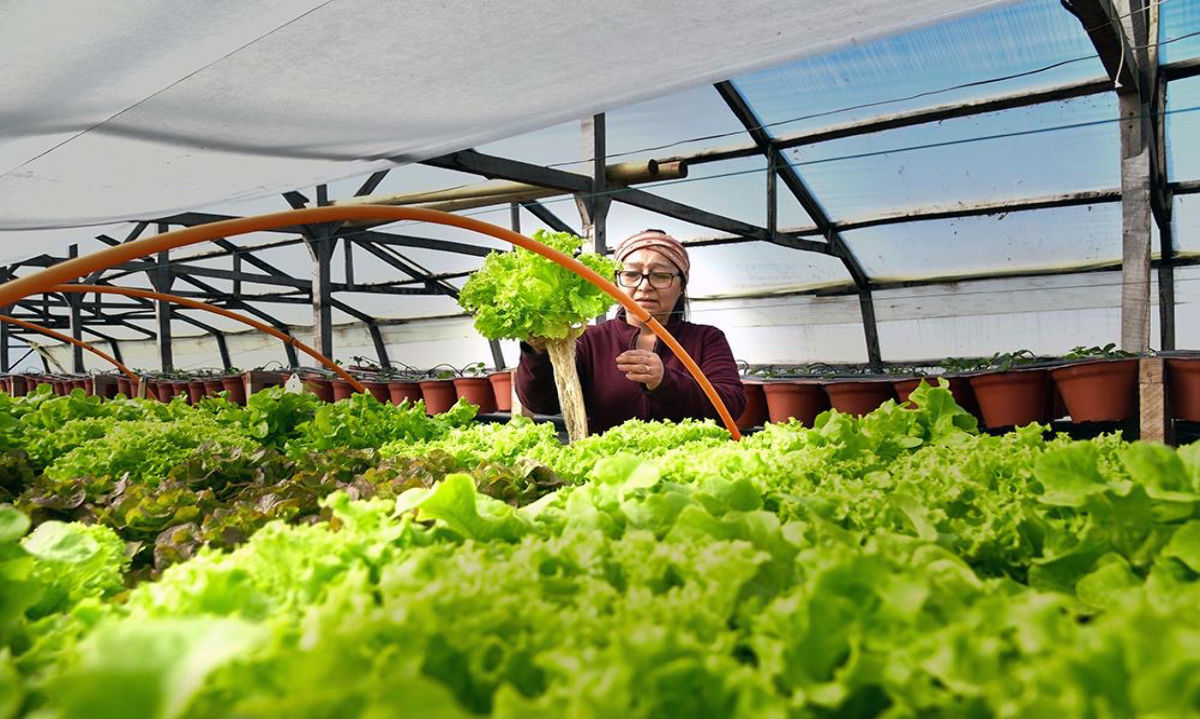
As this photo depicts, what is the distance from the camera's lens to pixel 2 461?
256 centimetres

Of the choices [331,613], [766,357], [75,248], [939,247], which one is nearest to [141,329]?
[75,248]

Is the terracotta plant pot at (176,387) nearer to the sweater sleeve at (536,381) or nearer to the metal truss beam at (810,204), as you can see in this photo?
the metal truss beam at (810,204)

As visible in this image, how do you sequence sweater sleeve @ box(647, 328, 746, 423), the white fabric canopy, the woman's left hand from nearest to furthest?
the white fabric canopy < the woman's left hand < sweater sleeve @ box(647, 328, 746, 423)

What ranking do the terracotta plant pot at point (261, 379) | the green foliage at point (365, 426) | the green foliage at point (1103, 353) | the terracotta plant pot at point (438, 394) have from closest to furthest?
the green foliage at point (365, 426) → the green foliage at point (1103, 353) → the terracotta plant pot at point (438, 394) → the terracotta plant pot at point (261, 379)

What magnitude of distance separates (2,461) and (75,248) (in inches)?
426

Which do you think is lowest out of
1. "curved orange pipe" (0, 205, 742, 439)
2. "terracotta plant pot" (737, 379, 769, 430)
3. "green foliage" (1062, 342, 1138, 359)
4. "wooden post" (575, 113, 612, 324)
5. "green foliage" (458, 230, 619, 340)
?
"terracotta plant pot" (737, 379, 769, 430)

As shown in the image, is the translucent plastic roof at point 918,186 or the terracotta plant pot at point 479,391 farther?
the terracotta plant pot at point 479,391

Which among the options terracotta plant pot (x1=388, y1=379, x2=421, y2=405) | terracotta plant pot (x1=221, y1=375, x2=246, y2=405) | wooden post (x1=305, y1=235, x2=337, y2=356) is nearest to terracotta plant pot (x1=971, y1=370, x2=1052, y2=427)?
terracotta plant pot (x1=388, y1=379, x2=421, y2=405)

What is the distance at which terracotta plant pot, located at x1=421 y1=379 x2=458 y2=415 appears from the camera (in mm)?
6883

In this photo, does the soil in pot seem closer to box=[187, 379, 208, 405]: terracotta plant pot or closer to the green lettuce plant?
box=[187, 379, 208, 405]: terracotta plant pot

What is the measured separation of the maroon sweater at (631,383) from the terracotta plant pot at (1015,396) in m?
2.12

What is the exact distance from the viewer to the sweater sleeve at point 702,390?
3.10 m

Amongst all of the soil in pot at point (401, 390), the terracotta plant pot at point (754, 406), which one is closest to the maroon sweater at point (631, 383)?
the terracotta plant pot at point (754, 406)

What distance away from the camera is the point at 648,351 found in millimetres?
3129
